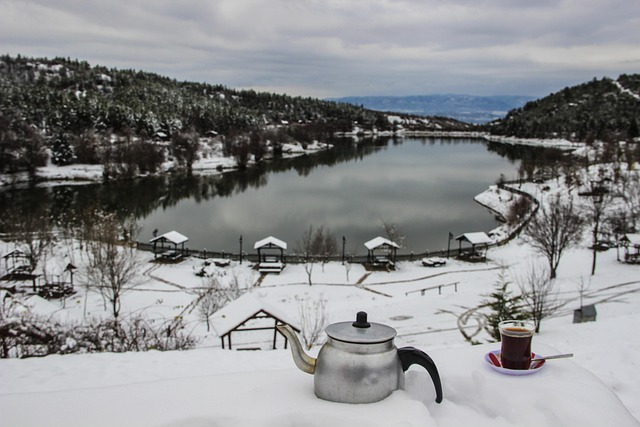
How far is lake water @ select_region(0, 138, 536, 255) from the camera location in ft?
100

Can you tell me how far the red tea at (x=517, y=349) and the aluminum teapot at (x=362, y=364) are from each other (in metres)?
0.56

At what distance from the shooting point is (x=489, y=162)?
7400 centimetres

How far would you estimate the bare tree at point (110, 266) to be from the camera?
1492cm

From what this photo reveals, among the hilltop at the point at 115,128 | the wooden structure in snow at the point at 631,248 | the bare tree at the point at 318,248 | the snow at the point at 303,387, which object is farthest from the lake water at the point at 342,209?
the snow at the point at 303,387

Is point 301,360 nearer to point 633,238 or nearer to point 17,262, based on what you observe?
point 17,262

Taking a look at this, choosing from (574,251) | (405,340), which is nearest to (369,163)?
(574,251)

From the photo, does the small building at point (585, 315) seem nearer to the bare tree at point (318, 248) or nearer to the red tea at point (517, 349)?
the red tea at point (517, 349)

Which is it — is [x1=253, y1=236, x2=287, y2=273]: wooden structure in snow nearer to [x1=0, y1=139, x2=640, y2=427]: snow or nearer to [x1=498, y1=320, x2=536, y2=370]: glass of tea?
[x1=0, y1=139, x2=640, y2=427]: snow

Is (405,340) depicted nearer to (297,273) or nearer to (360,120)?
(297,273)

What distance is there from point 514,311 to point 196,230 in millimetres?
24607

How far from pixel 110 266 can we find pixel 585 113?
127m

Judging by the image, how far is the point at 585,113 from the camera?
379 feet

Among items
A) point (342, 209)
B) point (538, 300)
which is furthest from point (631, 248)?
point (342, 209)

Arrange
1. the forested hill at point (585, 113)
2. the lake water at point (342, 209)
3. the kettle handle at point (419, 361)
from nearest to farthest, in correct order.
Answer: the kettle handle at point (419, 361)
the lake water at point (342, 209)
the forested hill at point (585, 113)
